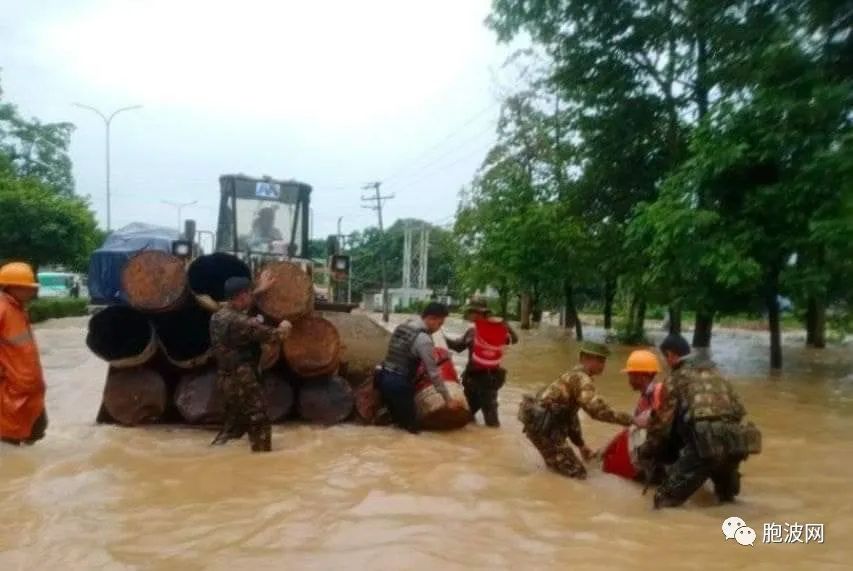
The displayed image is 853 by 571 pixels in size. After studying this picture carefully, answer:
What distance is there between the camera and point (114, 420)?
8.80m

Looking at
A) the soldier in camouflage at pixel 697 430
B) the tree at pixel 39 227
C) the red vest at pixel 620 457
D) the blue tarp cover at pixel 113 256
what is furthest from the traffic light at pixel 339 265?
the tree at pixel 39 227

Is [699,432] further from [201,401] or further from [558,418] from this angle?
[201,401]

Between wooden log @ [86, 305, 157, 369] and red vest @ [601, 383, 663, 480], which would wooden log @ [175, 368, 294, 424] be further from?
red vest @ [601, 383, 663, 480]

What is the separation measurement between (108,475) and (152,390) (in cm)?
198

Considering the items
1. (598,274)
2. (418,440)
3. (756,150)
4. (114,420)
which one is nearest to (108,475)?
(114,420)

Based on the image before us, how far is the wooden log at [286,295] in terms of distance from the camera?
8625 mm

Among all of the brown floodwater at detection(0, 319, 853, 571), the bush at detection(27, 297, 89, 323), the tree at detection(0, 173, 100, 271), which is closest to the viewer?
the brown floodwater at detection(0, 319, 853, 571)

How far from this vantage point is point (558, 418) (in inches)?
275

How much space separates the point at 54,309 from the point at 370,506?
28.0 m

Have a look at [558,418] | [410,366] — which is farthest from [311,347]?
[558,418]

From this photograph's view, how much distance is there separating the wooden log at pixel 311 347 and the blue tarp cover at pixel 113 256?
11.8 meters

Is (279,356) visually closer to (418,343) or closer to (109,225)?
(418,343)

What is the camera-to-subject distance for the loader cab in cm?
1330

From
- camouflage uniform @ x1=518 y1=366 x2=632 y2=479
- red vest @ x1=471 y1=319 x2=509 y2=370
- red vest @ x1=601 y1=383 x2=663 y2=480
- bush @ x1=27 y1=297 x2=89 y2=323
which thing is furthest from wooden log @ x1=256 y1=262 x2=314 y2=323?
bush @ x1=27 y1=297 x2=89 y2=323
